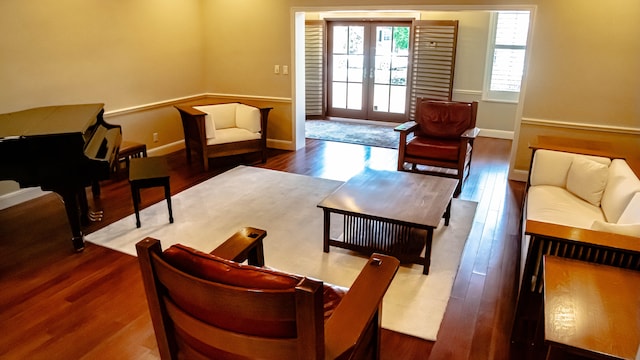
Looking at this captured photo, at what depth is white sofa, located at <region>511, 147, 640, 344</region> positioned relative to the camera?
2111 millimetres

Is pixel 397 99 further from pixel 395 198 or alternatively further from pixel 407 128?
pixel 395 198

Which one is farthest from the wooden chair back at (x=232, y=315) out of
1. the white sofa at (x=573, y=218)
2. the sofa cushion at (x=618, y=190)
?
the sofa cushion at (x=618, y=190)

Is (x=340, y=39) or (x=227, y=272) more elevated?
(x=340, y=39)

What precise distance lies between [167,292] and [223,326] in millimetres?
266

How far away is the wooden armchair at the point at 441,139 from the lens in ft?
15.3

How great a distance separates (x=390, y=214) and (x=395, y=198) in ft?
0.98

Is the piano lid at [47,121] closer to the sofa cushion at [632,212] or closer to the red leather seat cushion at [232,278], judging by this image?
the red leather seat cushion at [232,278]

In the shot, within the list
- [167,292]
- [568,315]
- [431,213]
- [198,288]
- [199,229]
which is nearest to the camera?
[198,288]

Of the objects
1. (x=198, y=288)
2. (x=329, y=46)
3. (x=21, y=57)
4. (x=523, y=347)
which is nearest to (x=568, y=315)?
(x=523, y=347)

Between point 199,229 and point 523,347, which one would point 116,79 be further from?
point 523,347

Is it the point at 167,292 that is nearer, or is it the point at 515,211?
the point at 167,292

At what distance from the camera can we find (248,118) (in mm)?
5574

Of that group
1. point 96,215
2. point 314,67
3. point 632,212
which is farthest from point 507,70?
point 96,215

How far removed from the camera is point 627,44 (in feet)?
14.0
